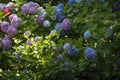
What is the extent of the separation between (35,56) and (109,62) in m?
0.63

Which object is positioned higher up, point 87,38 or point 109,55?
A: point 87,38

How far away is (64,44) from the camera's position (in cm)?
283

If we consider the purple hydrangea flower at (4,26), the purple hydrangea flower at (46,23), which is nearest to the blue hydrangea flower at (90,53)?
the purple hydrangea flower at (46,23)

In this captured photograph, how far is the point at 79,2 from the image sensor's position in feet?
10.5

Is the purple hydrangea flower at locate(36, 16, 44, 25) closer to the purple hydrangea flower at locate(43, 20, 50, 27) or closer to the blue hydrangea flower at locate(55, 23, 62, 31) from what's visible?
the purple hydrangea flower at locate(43, 20, 50, 27)

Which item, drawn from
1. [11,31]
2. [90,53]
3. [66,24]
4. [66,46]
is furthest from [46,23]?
[90,53]

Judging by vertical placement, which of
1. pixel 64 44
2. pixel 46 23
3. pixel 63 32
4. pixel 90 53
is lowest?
pixel 90 53

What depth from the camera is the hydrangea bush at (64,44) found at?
9.09 feet

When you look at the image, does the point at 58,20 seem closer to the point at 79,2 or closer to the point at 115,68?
the point at 79,2

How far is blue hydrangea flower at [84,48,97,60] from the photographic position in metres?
2.69

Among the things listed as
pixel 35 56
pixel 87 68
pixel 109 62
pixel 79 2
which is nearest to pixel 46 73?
pixel 35 56

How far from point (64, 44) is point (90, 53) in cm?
26

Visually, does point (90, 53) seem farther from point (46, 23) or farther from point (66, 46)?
point (46, 23)

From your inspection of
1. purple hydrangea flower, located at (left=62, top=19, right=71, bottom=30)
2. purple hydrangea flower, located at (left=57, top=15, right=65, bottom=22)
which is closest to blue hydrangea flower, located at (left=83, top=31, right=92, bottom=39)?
purple hydrangea flower, located at (left=62, top=19, right=71, bottom=30)
